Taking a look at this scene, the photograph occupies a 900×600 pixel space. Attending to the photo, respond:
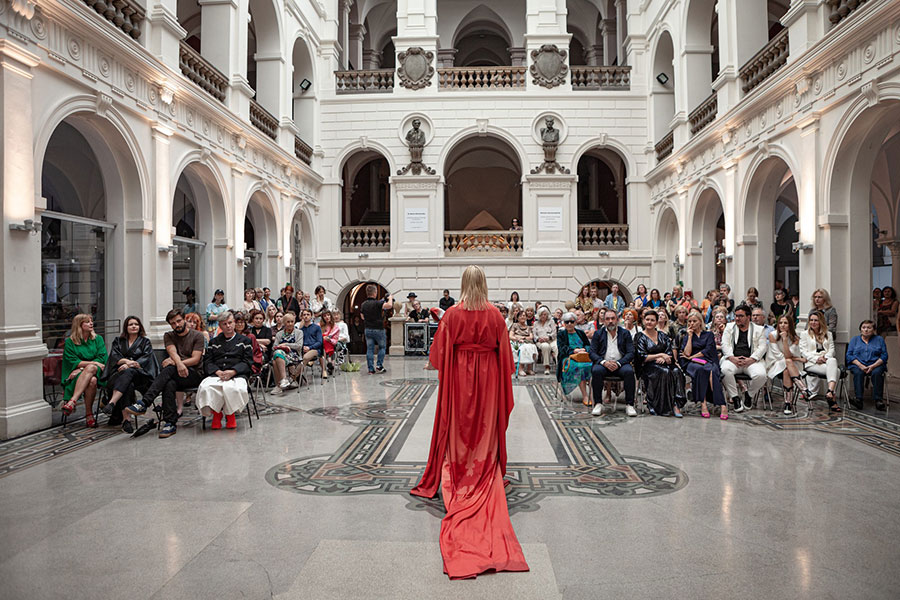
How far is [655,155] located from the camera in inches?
700

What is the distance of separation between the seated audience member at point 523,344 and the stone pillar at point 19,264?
7.92m

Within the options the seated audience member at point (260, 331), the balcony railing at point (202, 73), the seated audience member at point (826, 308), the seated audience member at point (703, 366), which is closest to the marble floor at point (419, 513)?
the seated audience member at point (703, 366)

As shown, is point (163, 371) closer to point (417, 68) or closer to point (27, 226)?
point (27, 226)

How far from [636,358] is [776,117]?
5570 mm

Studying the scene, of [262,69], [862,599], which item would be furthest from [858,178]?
[262,69]

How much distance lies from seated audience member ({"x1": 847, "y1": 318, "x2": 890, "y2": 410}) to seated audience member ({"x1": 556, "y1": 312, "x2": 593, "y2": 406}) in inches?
132

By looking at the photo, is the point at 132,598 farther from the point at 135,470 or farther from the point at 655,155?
the point at 655,155

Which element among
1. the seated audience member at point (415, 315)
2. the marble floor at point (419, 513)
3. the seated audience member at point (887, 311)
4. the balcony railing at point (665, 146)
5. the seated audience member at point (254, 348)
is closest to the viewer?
the marble floor at point (419, 513)

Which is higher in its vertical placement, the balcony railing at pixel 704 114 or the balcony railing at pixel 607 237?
the balcony railing at pixel 704 114

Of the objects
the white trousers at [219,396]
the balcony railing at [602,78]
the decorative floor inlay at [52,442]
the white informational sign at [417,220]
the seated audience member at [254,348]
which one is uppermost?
the balcony railing at [602,78]

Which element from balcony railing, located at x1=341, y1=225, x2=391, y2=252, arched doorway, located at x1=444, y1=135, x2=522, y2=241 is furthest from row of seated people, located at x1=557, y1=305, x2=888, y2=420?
arched doorway, located at x1=444, y1=135, x2=522, y2=241

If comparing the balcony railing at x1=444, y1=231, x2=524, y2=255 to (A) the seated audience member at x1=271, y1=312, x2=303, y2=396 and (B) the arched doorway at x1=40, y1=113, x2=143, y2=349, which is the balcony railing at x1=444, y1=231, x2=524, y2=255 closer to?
(A) the seated audience member at x1=271, y1=312, x2=303, y2=396

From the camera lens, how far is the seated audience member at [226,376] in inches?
261

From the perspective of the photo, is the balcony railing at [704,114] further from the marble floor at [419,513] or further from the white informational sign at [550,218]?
the marble floor at [419,513]
